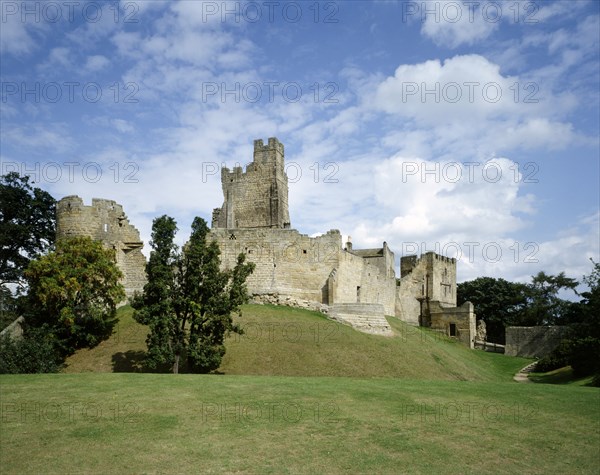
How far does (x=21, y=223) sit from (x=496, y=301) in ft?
181

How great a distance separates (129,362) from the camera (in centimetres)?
2486

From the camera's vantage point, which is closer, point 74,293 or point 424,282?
point 74,293

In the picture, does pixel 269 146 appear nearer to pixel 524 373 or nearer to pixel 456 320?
pixel 456 320

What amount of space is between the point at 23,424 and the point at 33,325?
1560 centimetres

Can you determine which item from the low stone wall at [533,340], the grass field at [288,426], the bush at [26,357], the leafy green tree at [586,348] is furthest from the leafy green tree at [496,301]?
the bush at [26,357]

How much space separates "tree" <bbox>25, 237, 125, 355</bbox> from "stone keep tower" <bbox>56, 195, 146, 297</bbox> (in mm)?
3698

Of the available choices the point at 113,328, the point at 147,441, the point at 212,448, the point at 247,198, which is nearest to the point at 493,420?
the point at 212,448

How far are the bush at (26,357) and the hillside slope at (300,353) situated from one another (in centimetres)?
121

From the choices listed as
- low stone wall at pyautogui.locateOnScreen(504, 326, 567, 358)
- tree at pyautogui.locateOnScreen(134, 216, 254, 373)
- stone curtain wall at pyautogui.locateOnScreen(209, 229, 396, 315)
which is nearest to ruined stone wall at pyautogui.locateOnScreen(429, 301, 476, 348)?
low stone wall at pyautogui.locateOnScreen(504, 326, 567, 358)

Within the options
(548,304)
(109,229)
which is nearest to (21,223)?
(109,229)

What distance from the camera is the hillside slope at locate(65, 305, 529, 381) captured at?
24.2 meters

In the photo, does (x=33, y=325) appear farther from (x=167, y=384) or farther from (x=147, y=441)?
(x=147, y=441)

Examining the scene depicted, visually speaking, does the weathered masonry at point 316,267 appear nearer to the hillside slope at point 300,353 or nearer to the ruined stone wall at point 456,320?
the ruined stone wall at point 456,320

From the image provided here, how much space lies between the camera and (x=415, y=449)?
12.6 metres
